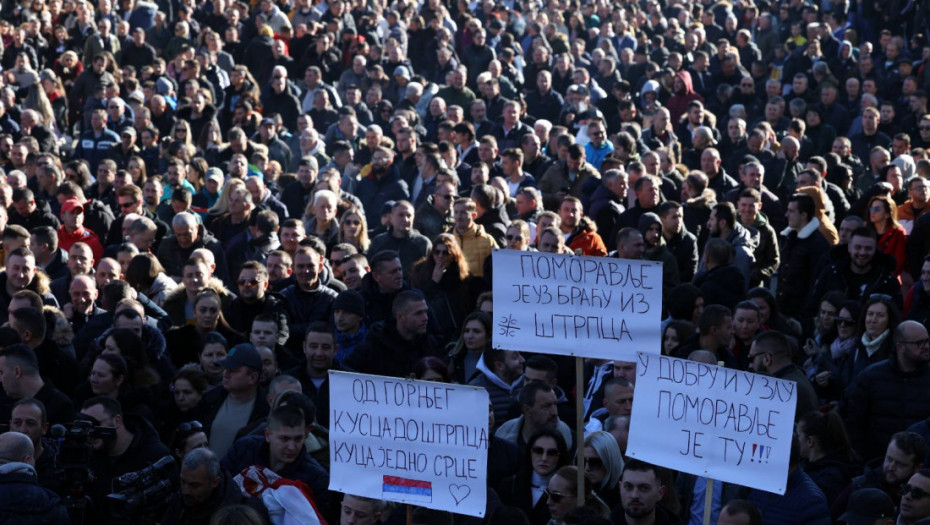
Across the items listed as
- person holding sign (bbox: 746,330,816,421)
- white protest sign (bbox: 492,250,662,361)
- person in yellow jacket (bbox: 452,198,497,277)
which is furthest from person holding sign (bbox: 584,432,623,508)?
person in yellow jacket (bbox: 452,198,497,277)

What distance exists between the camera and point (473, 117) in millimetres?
18844

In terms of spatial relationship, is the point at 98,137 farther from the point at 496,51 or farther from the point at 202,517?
the point at 202,517

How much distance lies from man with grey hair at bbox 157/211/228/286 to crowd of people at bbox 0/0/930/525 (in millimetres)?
33

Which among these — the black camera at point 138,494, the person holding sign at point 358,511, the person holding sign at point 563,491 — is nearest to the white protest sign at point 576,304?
the person holding sign at point 563,491

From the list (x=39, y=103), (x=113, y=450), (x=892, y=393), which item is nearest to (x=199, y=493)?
(x=113, y=450)

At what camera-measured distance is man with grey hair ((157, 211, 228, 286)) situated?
12.6m

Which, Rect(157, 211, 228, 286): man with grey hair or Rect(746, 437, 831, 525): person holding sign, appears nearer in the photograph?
Rect(746, 437, 831, 525): person holding sign

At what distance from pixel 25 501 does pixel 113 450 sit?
112cm

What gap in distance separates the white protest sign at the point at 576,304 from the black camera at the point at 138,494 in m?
1.75

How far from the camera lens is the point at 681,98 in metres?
20.6

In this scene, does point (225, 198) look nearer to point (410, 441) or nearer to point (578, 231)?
point (578, 231)

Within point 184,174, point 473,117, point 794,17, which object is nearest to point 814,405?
point 184,174

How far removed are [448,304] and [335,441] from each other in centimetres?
459

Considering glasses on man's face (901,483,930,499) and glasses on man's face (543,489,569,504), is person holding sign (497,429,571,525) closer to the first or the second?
glasses on man's face (543,489,569,504)
